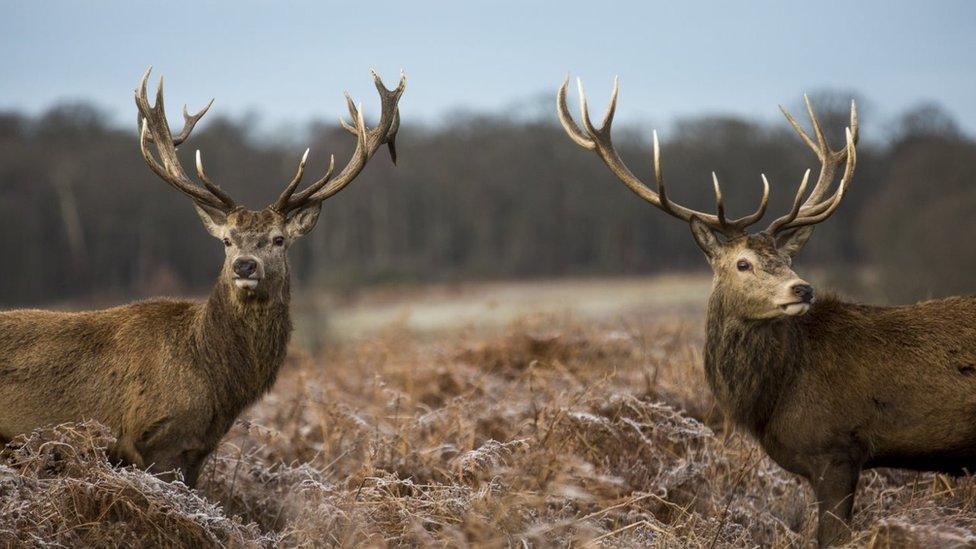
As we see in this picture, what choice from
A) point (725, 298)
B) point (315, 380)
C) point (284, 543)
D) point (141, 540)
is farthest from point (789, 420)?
point (315, 380)

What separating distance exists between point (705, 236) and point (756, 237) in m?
0.33

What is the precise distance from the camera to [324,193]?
247 inches

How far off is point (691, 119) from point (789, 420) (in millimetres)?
41705

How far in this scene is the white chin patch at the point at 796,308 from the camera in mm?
5379

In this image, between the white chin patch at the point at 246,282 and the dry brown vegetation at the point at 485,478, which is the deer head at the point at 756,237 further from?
the white chin patch at the point at 246,282

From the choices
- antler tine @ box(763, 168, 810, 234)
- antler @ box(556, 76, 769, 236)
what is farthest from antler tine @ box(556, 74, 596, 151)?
antler tine @ box(763, 168, 810, 234)

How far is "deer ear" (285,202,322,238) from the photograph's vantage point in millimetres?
6195

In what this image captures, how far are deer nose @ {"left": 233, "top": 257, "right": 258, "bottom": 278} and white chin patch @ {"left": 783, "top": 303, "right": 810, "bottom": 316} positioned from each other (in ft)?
10.5

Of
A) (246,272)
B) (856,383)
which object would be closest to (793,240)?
(856,383)

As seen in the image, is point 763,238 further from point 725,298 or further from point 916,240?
point 916,240

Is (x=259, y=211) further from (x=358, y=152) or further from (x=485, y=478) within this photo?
(x=485, y=478)

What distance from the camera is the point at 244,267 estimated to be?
18.3 feet

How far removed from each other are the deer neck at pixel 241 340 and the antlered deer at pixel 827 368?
2.61 meters

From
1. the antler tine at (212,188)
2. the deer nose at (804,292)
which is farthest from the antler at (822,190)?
the antler tine at (212,188)
